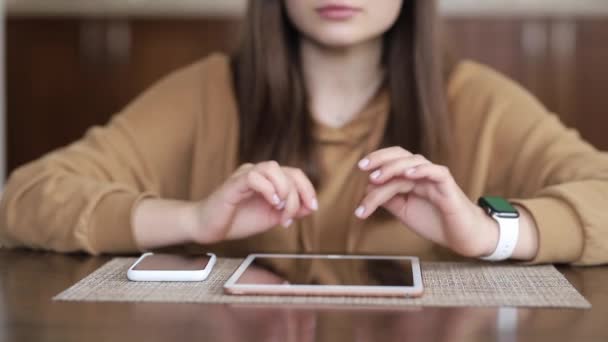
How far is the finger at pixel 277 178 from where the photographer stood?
2.64ft

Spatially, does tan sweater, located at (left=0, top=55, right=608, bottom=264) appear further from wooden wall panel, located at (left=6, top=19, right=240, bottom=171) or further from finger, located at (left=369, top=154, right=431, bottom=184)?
wooden wall panel, located at (left=6, top=19, right=240, bottom=171)

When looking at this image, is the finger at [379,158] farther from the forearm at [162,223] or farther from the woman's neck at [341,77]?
the woman's neck at [341,77]

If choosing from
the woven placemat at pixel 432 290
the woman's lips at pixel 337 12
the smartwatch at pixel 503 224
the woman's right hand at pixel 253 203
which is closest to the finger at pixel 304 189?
the woman's right hand at pixel 253 203

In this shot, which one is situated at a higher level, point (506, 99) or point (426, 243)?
point (506, 99)

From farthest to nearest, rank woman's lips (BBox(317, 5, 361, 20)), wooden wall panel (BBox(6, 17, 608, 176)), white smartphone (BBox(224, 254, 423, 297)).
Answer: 1. wooden wall panel (BBox(6, 17, 608, 176))
2. woman's lips (BBox(317, 5, 361, 20))
3. white smartphone (BBox(224, 254, 423, 297))

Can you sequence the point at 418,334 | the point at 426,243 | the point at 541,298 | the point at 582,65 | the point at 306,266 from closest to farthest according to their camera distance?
the point at 418,334 < the point at 541,298 < the point at 306,266 < the point at 426,243 < the point at 582,65

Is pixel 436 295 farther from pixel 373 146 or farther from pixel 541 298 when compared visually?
pixel 373 146

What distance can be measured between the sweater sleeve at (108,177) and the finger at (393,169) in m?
0.33

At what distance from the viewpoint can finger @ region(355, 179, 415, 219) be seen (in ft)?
2.65

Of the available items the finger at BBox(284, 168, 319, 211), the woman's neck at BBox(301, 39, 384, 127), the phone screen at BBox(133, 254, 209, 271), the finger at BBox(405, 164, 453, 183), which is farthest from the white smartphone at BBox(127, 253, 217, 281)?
the woman's neck at BBox(301, 39, 384, 127)

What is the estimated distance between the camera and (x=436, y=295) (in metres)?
0.66

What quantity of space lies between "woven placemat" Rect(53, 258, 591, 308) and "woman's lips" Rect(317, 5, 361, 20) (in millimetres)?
484

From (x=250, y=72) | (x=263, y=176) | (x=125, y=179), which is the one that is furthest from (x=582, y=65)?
(x=263, y=176)

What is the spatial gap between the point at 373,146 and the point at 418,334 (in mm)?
724
